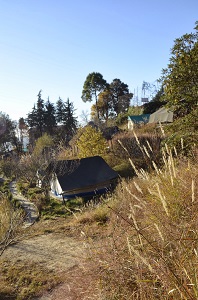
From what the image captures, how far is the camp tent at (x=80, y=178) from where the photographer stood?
45.5 feet

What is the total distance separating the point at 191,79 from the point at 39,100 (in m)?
34.3

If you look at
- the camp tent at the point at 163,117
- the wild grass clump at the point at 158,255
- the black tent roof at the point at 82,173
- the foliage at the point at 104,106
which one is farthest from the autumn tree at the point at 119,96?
the wild grass clump at the point at 158,255

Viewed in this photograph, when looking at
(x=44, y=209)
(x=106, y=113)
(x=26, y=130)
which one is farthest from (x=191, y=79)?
(x=26, y=130)

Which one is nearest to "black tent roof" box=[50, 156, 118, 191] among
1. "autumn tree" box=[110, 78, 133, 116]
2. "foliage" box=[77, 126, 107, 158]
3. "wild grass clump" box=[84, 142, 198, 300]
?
"foliage" box=[77, 126, 107, 158]

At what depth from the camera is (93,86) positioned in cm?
3650

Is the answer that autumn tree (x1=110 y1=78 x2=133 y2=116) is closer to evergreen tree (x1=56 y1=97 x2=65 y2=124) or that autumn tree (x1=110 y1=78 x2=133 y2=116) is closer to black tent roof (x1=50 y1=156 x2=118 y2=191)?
evergreen tree (x1=56 y1=97 x2=65 y2=124)

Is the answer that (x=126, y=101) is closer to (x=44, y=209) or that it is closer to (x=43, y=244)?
(x=44, y=209)

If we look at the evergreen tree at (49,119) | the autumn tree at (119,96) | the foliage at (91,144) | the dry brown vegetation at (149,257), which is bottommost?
the dry brown vegetation at (149,257)

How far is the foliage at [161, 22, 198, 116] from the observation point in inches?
240

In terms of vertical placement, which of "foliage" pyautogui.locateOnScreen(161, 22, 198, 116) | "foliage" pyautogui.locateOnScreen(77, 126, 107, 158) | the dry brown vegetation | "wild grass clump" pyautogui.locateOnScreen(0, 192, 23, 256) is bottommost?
"wild grass clump" pyautogui.locateOnScreen(0, 192, 23, 256)

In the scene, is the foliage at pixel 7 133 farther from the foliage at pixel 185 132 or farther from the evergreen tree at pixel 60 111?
the foliage at pixel 185 132

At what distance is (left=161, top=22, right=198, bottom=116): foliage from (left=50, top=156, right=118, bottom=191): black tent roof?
867 centimetres

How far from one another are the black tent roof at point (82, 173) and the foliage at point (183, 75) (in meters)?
8.67

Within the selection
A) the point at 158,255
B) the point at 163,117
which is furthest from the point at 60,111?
the point at 158,255
